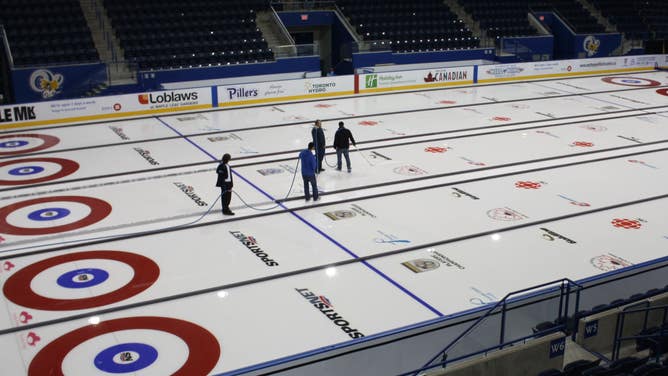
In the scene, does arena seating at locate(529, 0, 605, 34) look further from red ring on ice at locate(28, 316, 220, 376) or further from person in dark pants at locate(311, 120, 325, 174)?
red ring on ice at locate(28, 316, 220, 376)

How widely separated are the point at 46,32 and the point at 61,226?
16.5 m

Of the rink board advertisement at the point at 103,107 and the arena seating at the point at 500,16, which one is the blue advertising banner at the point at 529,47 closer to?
the arena seating at the point at 500,16

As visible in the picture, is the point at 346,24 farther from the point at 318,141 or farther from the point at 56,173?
the point at 56,173

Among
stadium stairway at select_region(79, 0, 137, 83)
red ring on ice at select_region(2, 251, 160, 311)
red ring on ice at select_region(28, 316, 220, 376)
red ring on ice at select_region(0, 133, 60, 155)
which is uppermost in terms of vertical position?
stadium stairway at select_region(79, 0, 137, 83)

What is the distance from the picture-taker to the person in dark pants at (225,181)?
13.6 meters

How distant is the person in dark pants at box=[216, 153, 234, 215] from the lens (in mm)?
13555

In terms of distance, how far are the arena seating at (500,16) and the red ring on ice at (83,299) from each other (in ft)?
96.7

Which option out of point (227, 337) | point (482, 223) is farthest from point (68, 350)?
point (482, 223)

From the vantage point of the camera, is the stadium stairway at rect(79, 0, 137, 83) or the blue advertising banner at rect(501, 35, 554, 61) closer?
the stadium stairway at rect(79, 0, 137, 83)

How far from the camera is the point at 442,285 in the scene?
429 inches

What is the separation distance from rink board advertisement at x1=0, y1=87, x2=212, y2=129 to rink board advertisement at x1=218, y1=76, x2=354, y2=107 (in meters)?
0.88

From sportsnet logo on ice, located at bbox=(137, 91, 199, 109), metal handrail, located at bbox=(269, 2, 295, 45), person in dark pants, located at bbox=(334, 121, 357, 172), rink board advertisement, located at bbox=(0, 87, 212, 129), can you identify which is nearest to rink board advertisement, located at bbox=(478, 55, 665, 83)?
metal handrail, located at bbox=(269, 2, 295, 45)

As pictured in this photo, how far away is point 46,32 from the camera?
2731 centimetres

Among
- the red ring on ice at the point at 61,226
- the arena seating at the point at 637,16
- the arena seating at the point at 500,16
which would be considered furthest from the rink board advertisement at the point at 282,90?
the arena seating at the point at 637,16
